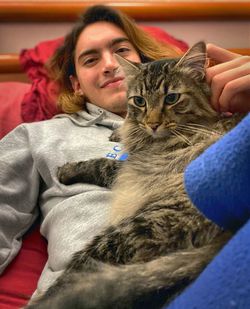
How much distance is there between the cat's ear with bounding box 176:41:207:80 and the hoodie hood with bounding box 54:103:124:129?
0.47 metres

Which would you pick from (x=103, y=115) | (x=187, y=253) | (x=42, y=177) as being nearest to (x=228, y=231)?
(x=187, y=253)

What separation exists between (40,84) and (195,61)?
1.08 m

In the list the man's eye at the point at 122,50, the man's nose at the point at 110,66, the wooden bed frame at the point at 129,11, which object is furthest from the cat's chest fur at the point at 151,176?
the wooden bed frame at the point at 129,11

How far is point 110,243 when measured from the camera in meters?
0.80

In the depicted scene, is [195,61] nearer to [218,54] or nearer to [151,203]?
[218,54]

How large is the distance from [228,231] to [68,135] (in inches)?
39.4

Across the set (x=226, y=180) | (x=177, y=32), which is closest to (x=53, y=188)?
(x=226, y=180)

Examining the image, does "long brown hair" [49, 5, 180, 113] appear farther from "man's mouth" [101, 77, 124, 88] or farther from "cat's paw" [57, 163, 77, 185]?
"cat's paw" [57, 163, 77, 185]

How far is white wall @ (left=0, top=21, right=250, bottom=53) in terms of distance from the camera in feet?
7.77

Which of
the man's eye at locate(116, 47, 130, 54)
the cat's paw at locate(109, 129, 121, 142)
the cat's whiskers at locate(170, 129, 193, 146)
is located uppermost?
the cat's whiskers at locate(170, 129, 193, 146)

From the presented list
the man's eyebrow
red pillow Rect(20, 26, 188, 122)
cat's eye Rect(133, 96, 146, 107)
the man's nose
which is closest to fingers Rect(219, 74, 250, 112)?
cat's eye Rect(133, 96, 146, 107)

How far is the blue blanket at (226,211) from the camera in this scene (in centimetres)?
47

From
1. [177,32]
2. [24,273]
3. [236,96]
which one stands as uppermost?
[236,96]

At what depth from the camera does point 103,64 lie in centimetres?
164
